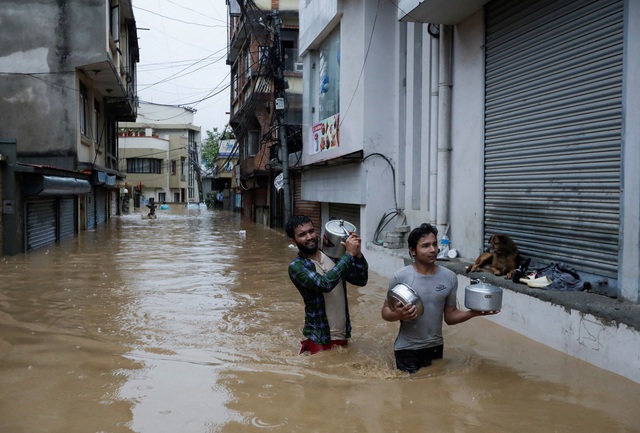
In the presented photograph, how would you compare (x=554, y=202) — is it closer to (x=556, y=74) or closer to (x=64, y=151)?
(x=556, y=74)

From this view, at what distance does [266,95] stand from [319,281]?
2296 cm

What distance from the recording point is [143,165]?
60188 mm

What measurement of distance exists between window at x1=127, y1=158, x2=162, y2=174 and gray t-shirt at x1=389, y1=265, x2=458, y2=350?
190ft

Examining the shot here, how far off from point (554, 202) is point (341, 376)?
12.0ft

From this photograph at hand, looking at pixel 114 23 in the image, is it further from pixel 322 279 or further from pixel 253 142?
pixel 322 279

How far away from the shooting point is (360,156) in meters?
12.6

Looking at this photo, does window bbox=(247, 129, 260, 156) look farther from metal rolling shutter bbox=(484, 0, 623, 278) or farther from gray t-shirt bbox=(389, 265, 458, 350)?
gray t-shirt bbox=(389, 265, 458, 350)

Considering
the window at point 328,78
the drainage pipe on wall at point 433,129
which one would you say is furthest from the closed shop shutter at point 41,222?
the drainage pipe on wall at point 433,129

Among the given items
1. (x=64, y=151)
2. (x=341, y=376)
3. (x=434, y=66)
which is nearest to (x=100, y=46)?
(x=64, y=151)

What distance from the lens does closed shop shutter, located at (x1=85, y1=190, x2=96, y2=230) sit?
26.8 meters

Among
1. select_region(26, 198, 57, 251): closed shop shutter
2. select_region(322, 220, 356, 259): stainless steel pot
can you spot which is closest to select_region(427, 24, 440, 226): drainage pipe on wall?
select_region(322, 220, 356, 259): stainless steel pot

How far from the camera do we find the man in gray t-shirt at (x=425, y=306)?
4.52 meters

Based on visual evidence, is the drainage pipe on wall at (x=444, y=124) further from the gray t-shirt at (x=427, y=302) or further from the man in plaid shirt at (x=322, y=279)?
the gray t-shirt at (x=427, y=302)

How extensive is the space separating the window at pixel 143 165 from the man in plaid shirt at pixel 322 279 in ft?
189
